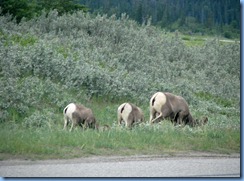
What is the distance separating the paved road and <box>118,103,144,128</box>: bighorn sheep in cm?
372

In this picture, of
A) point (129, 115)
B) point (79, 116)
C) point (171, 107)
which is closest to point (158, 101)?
point (171, 107)

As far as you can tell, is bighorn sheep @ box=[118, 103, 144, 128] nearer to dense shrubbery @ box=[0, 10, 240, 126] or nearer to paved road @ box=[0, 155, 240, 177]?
dense shrubbery @ box=[0, 10, 240, 126]

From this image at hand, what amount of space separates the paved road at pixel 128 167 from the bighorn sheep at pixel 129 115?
3719mm

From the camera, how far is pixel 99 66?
14.2 metres

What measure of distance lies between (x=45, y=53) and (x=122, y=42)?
385 centimetres

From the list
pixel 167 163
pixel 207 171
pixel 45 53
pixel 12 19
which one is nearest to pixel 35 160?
pixel 167 163

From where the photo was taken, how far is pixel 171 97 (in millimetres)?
11016

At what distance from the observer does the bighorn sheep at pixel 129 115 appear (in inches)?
430

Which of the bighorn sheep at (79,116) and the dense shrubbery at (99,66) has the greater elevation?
the dense shrubbery at (99,66)

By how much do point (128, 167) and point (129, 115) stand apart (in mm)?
4399

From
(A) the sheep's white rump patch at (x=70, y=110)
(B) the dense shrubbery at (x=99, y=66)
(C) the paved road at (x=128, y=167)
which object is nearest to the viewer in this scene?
(C) the paved road at (x=128, y=167)

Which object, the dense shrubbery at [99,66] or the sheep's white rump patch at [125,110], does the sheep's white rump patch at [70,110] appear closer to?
the dense shrubbery at [99,66]

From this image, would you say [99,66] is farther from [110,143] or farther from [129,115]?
[110,143]

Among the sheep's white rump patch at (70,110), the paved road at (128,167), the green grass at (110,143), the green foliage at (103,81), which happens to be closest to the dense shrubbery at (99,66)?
the green foliage at (103,81)
